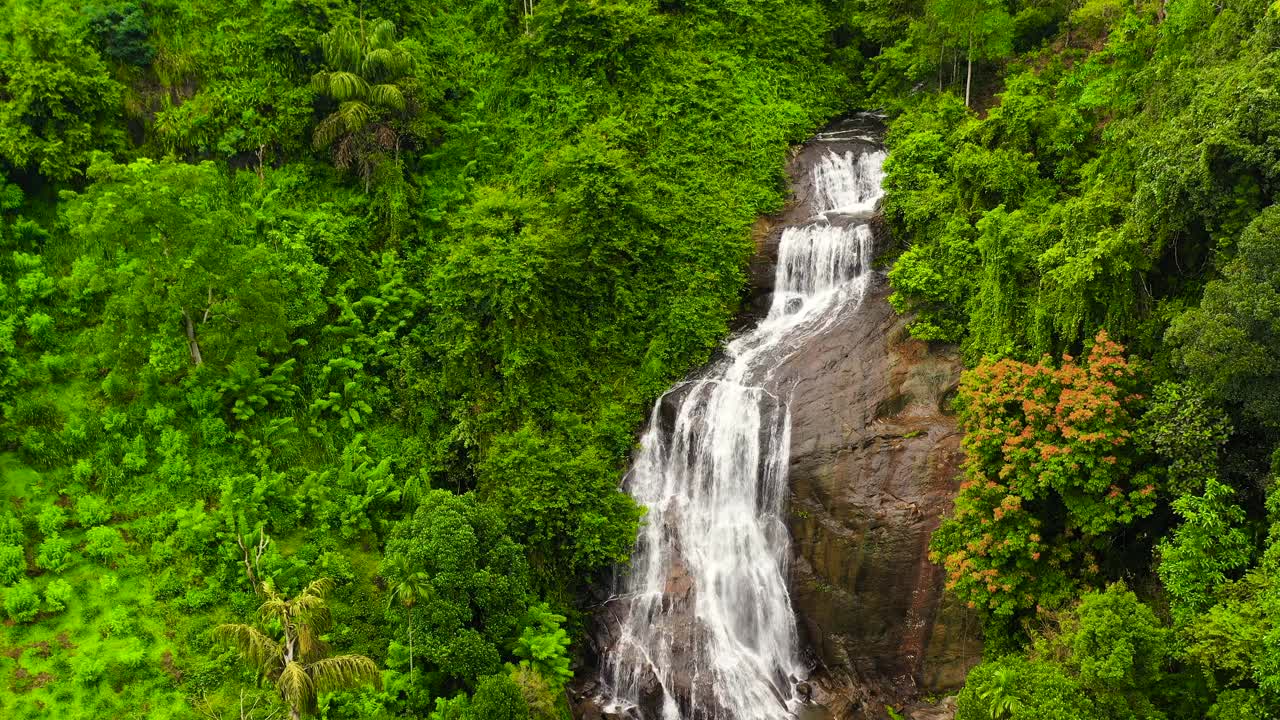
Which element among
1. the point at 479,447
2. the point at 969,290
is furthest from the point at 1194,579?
the point at 479,447

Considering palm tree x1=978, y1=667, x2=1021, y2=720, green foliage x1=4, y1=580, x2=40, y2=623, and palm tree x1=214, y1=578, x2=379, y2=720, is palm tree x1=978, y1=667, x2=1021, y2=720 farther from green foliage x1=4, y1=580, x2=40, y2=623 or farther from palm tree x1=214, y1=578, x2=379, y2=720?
green foliage x1=4, y1=580, x2=40, y2=623

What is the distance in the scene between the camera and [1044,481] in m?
15.5

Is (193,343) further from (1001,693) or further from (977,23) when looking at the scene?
(977,23)

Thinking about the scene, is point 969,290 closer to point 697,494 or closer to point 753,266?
point 753,266

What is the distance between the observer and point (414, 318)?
82.6 feet

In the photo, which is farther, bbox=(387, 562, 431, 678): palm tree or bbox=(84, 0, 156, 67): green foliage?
bbox=(84, 0, 156, 67): green foliage

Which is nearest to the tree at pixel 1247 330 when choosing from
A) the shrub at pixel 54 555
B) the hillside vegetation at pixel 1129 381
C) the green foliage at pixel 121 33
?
the hillside vegetation at pixel 1129 381

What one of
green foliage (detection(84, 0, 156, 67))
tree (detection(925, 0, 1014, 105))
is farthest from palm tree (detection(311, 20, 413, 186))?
tree (detection(925, 0, 1014, 105))

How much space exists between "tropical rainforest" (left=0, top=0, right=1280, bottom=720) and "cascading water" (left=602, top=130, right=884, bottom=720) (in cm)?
118

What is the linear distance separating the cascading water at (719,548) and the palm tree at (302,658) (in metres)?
9.11

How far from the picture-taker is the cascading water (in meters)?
19.9

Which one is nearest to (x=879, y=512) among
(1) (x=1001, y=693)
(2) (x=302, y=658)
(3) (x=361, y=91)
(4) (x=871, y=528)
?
(4) (x=871, y=528)

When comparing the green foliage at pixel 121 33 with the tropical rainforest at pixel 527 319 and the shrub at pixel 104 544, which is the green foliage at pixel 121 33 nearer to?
the tropical rainforest at pixel 527 319

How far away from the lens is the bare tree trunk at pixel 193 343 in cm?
2166
